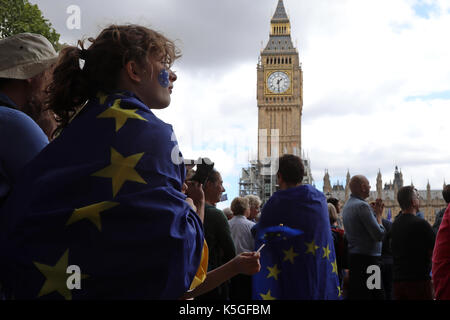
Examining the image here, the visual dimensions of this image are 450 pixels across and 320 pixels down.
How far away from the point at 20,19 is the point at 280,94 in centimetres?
6406

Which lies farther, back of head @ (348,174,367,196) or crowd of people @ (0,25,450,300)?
back of head @ (348,174,367,196)

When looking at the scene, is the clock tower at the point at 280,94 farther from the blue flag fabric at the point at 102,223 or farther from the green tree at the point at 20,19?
the blue flag fabric at the point at 102,223

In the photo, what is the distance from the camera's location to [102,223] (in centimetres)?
138

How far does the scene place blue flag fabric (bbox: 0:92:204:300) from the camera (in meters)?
1.37

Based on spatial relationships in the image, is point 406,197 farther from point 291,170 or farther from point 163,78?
point 163,78

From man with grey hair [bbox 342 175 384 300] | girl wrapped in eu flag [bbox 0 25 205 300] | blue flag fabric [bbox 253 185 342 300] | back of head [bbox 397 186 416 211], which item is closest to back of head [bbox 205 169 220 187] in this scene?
blue flag fabric [bbox 253 185 342 300]

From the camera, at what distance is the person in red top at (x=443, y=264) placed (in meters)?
3.57

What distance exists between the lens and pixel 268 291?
16.5 ft

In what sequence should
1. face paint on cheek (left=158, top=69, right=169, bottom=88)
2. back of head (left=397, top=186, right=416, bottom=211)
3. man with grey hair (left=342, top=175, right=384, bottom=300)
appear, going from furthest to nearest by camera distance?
man with grey hair (left=342, top=175, right=384, bottom=300) → back of head (left=397, top=186, right=416, bottom=211) → face paint on cheek (left=158, top=69, right=169, bottom=88)

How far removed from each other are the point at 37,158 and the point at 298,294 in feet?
12.5

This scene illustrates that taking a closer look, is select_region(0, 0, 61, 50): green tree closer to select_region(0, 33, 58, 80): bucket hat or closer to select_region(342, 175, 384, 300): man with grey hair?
select_region(342, 175, 384, 300): man with grey hair

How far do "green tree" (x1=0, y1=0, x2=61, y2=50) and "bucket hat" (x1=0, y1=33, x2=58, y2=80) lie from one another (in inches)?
634
